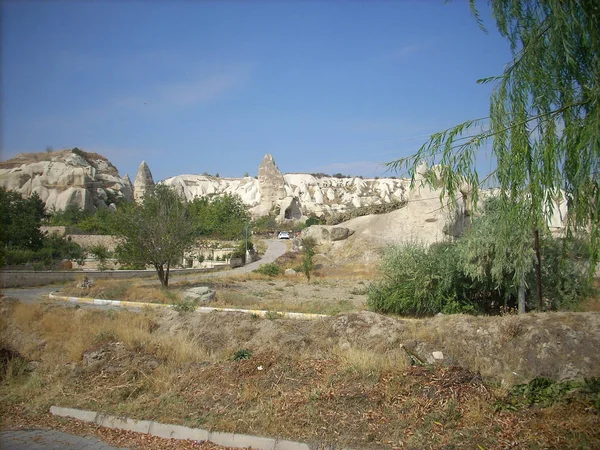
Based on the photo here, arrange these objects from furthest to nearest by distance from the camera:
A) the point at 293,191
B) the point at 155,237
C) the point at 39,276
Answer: the point at 293,191, the point at 39,276, the point at 155,237

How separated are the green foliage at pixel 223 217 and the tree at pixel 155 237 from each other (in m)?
34.0

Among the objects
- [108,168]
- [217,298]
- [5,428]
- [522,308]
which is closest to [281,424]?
[5,428]

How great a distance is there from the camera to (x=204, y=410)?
232 inches

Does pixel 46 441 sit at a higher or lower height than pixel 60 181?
lower

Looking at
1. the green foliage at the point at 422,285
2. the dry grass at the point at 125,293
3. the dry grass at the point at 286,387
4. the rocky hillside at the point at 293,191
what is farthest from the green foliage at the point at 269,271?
the rocky hillside at the point at 293,191

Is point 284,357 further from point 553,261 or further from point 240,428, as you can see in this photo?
point 553,261

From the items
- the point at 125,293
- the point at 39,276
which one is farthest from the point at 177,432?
the point at 39,276

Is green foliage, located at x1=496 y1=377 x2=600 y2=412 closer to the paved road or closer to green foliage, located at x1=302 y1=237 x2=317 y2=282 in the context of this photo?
the paved road

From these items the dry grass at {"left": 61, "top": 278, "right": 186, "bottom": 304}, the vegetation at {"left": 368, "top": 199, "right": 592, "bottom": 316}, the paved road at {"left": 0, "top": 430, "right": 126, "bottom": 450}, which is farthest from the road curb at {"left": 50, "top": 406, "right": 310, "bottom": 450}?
the dry grass at {"left": 61, "top": 278, "right": 186, "bottom": 304}

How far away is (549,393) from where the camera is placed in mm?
5406

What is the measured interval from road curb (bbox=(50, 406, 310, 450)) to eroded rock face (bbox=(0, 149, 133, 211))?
8026 cm

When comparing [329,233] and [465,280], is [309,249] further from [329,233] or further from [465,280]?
[465,280]

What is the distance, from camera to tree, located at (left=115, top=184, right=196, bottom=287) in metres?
23.4

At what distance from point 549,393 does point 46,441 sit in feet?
18.6
